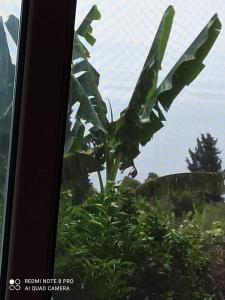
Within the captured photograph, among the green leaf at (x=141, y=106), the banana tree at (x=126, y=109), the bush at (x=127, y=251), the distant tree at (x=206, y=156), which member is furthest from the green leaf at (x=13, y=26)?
the distant tree at (x=206, y=156)

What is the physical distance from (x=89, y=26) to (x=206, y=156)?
54 cm

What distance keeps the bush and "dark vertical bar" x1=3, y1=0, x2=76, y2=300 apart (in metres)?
0.09

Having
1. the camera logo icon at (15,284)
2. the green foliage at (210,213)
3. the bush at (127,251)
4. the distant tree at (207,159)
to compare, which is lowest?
the camera logo icon at (15,284)

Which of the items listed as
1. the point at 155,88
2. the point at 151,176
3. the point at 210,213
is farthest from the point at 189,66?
the point at 210,213

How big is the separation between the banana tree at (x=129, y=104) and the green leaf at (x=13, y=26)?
0.17 meters

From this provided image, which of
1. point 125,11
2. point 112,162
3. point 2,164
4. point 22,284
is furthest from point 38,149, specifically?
point 125,11

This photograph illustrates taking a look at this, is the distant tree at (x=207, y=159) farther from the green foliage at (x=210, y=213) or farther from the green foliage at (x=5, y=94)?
the green foliage at (x=5, y=94)

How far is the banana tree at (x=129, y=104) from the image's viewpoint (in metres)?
1.28

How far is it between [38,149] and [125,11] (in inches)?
19.6

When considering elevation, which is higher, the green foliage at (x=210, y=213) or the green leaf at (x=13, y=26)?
the green leaf at (x=13, y=26)

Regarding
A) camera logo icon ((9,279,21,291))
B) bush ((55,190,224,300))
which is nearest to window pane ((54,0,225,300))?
bush ((55,190,224,300))

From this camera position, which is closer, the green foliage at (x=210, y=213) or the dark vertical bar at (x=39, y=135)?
the dark vertical bar at (x=39, y=135)

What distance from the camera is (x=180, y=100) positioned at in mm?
1328

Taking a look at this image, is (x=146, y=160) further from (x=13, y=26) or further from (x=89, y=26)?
(x=13, y=26)
